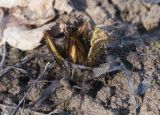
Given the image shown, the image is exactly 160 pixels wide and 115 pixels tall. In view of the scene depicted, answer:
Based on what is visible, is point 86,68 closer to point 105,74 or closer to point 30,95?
point 105,74

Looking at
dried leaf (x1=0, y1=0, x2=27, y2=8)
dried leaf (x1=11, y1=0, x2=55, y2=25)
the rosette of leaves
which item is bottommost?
the rosette of leaves

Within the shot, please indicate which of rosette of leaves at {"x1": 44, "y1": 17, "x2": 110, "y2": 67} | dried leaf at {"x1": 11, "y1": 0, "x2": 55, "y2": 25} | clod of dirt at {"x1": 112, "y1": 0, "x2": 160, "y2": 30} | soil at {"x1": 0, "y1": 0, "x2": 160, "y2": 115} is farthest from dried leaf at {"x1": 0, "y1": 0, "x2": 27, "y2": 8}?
clod of dirt at {"x1": 112, "y1": 0, "x2": 160, "y2": 30}

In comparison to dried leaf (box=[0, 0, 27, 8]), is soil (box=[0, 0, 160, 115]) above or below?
below

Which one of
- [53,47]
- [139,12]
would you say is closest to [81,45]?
[53,47]

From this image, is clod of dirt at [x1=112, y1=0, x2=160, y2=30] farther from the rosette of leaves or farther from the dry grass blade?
the dry grass blade

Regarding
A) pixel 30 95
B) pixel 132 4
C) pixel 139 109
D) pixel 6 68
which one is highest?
pixel 132 4

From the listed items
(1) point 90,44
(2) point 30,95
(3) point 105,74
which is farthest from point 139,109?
(2) point 30,95

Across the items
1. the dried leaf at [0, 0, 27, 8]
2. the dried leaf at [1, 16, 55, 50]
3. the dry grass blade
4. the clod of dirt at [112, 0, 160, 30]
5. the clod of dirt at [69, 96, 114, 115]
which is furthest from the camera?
the clod of dirt at [112, 0, 160, 30]

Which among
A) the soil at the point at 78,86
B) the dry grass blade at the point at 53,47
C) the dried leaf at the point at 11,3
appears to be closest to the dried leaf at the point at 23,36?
the soil at the point at 78,86

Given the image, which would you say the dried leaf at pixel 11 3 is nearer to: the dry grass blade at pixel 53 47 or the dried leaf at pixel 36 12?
the dried leaf at pixel 36 12
